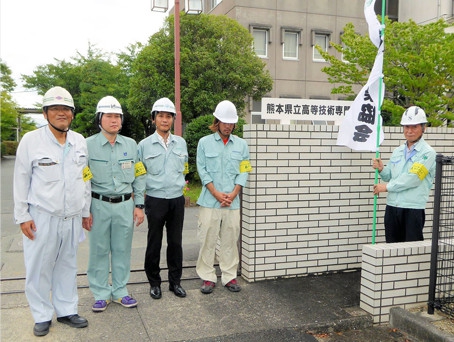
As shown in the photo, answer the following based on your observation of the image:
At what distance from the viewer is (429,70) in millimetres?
13711

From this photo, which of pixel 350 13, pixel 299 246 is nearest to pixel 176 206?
pixel 299 246

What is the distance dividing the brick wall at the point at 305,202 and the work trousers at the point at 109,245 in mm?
1454

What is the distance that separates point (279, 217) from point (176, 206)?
4.24 feet

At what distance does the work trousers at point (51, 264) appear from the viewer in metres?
3.52

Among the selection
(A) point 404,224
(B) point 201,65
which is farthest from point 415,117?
(B) point 201,65

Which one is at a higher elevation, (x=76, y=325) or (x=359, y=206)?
(x=359, y=206)

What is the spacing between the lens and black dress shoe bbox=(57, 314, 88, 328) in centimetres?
369

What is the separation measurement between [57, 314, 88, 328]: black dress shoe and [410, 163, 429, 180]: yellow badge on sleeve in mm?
3530

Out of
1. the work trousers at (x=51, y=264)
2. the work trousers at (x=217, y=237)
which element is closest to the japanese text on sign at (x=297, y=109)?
the work trousers at (x=217, y=237)

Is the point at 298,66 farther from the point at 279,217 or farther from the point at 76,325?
the point at 76,325

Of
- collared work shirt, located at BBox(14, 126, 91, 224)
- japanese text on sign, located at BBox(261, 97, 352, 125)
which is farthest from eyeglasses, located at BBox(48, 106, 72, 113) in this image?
japanese text on sign, located at BBox(261, 97, 352, 125)

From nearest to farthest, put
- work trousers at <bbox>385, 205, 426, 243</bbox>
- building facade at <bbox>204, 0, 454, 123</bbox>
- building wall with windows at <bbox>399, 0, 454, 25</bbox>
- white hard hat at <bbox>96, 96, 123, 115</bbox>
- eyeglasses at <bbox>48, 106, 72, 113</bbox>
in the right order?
eyeglasses at <bbox>48, 106, 72, 113</bbox> < white hard hat at <bbox>96, 96, 123, 115</bbox> < work trousers at <bbox>385, 205, 426, 243</bbox> < building wall with windows at <bbox>399, 0, 454, 25</bbox> < building facade at <bbox>204, 0, 454, 123</bbox>

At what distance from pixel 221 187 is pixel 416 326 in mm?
2288

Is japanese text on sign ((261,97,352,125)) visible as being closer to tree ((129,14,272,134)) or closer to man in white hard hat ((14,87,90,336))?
man in white hard hat ((14,87,90,336))
